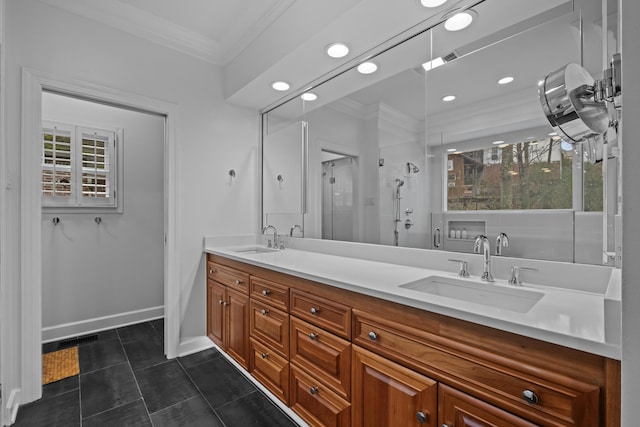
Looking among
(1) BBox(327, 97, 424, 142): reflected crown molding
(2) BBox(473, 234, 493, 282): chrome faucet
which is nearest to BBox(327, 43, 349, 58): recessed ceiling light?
(1) BBox(327, 97, 424, 142): reflected crown molding

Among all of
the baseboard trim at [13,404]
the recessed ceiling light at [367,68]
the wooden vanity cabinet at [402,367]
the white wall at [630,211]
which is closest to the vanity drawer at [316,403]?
the wooden vanity cabinet at [402,367]

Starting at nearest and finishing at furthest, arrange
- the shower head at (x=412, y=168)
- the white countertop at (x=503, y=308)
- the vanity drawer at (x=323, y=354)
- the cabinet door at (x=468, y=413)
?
1. the white countertop at (x=503, y=308)
2. the cabinet door at (x=468, y=413)
3. the vanity drawer at (x=323, y=354)
4. the shower head at (x=412, y=168)

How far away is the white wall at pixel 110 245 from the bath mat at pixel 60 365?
0.38m

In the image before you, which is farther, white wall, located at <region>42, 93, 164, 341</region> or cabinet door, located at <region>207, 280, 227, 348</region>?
white wall, located at <region>42, 93, 164, 341</region>

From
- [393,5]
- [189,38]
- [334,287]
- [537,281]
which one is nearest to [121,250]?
[189,38]

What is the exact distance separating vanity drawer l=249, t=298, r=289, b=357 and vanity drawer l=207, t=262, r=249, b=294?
160mm

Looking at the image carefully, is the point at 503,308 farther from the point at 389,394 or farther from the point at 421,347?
the point at 389,394

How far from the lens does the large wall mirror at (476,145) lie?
1288 millimetres

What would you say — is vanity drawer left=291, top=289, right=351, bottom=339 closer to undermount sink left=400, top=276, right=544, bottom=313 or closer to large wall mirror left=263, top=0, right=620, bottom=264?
undermount sink left=400, top=276, right=544, bottom=313

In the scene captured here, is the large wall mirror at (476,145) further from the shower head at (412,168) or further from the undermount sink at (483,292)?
the undermount sink at (483,292)

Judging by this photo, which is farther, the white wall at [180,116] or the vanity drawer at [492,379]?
the white wall at [180,116]

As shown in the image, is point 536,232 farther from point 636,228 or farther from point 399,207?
point 636,228

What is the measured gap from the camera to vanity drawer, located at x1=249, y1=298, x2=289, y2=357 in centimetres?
175

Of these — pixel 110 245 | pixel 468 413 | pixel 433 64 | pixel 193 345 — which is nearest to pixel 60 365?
pixel 193 345
